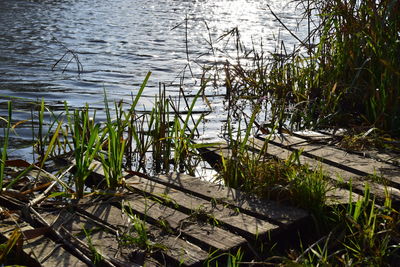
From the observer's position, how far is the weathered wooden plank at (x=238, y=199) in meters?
3.03

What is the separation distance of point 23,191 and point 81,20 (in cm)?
1100

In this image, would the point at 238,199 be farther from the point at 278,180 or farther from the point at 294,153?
the point at 294,153

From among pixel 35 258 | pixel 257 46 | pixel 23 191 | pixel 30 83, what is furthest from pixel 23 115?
pixel 257 46

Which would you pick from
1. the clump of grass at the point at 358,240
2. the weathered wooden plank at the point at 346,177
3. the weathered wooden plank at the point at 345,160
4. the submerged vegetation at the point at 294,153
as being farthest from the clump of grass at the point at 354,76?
the clump of grass at the point at 358,240

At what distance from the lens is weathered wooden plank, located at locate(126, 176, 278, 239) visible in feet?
9.46

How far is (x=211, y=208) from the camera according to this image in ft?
10.3

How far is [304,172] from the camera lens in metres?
3.41

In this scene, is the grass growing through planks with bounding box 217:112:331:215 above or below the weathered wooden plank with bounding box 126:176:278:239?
above

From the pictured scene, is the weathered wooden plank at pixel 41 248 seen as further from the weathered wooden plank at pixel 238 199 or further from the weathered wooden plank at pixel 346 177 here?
the weathered wooden plank at pixel 346 177

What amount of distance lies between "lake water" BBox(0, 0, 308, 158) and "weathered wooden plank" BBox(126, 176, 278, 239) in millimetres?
901

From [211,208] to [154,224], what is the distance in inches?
12.3

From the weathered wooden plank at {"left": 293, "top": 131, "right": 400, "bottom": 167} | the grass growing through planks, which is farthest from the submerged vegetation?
the weathered wooden plank at {"left": 293, "top": 131, "right": 400, "bottom": 167}

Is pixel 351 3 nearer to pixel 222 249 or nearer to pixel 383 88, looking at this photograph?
pixel 383 88

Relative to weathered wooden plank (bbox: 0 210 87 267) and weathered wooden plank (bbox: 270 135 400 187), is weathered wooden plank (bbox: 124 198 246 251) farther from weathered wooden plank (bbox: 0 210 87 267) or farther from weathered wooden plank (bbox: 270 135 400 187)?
weathered wooden plank (bbox: 270 135 400 187)
